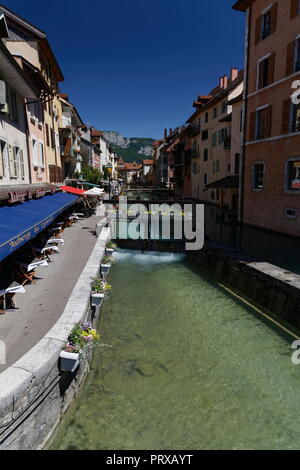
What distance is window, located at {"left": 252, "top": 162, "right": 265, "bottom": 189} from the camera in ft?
67.5

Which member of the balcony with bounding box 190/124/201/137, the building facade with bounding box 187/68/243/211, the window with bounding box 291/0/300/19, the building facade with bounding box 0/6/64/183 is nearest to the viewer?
the window with bounding box 291/0/300/19

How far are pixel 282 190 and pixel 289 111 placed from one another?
458 centimetres

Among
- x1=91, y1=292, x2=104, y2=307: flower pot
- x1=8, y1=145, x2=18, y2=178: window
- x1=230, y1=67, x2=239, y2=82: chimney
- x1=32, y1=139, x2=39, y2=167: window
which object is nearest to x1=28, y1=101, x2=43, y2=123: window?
x1=32, y1=139, x2=39, y2=167: window

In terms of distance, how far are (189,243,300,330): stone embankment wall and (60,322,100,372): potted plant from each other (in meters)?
6.73

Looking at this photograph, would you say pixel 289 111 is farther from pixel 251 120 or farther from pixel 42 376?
pixel 42 376

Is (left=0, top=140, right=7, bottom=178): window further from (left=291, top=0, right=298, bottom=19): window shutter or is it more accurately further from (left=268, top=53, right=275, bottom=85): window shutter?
(left=291, top=0, right=298, bottom=19): window shutter

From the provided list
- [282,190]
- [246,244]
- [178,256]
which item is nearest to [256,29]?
[282,190]

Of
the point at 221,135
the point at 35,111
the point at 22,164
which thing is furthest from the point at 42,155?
the point at 221,135

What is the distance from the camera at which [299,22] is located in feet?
52.4

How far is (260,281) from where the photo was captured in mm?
11008

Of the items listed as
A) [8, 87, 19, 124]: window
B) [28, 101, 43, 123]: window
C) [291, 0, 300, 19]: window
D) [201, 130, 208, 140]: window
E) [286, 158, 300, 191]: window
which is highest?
[291, 0, 300, 19]: window

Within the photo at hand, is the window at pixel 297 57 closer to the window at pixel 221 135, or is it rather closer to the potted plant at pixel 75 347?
the window at pixel 221 135

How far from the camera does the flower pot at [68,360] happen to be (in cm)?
494

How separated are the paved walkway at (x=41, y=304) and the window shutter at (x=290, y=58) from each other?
15.2 m
